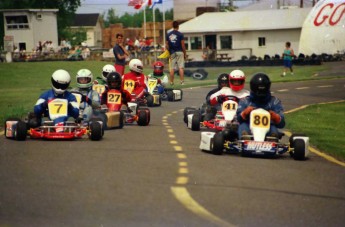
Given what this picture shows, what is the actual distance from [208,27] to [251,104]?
59617 millimetres

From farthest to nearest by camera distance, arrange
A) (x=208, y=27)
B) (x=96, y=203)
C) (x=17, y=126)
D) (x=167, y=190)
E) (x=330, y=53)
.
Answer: (x=208, y=27) < (x=330, y=53) < (x=17, y=126) < (x=167, y=190) < (x=96, y=203)

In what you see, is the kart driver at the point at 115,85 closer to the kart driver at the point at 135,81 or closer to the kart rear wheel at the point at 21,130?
the kart rear wheel at the point at 21,130

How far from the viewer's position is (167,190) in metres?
10.1

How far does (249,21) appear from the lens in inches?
2859

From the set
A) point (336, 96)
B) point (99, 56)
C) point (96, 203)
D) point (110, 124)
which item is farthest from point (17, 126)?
point (99, 56)

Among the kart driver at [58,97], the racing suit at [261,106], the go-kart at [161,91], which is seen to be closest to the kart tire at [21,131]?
the kart driver at [58,97]

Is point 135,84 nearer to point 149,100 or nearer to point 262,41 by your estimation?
point 149,100

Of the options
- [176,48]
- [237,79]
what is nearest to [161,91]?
[176,48]

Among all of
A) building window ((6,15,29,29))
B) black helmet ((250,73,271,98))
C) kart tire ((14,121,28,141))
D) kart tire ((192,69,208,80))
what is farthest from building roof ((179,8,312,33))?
black helmet ((250,73,271,98))

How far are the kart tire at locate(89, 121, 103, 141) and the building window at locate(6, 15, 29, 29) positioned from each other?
66.2 meters

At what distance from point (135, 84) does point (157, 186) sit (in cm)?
1321

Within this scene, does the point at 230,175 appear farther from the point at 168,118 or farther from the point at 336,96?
the point at 336,96

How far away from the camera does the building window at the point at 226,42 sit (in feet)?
240

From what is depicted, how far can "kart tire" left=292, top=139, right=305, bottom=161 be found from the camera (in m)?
13.5
